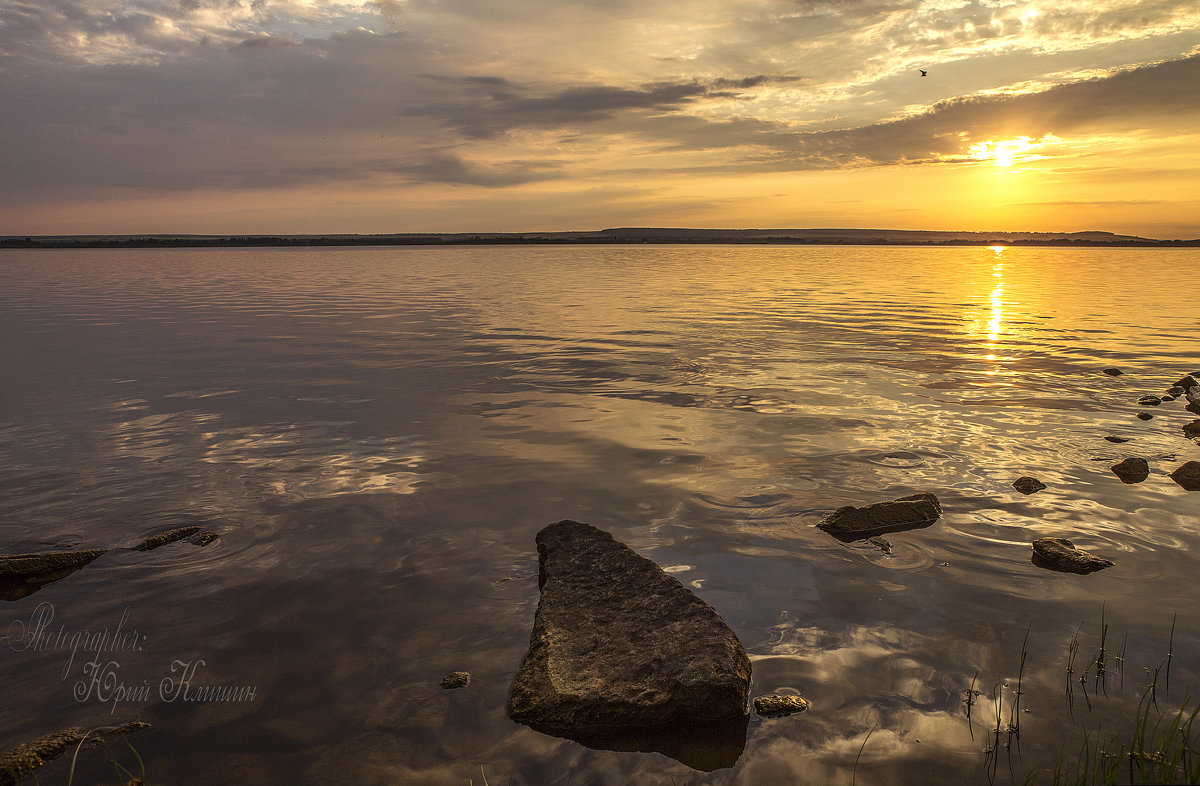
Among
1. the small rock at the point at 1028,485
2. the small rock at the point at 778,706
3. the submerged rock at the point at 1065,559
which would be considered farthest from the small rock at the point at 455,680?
the small rock at the point at 1028,485

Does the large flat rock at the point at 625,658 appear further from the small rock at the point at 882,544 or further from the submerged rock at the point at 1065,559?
the submerged rock at the point at 1065,559

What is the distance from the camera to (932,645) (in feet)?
17.7

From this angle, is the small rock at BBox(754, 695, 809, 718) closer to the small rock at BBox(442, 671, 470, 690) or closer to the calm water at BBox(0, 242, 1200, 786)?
the calm water at BBox(0, 242, 1200, 786)

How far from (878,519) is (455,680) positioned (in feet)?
16.2

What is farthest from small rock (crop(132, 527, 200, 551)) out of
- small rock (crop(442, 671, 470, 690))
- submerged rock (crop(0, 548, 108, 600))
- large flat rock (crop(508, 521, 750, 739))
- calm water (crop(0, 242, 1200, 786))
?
large flat rock (crop(508, 521, 750, 739))

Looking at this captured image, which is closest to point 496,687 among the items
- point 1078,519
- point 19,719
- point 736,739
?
point 736,739

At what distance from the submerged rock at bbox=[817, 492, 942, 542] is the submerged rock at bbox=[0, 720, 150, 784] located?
6.40 meters

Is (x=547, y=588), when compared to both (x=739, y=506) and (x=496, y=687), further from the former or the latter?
(x=739, y=506)

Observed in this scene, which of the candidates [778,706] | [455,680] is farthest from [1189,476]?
[455,680]

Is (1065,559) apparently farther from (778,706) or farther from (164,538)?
(164,538)

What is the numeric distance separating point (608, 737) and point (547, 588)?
1.56 metres

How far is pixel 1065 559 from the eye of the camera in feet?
21.6

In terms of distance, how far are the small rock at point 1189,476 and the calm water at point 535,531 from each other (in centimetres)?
14

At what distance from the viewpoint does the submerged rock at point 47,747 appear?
3982 mm
